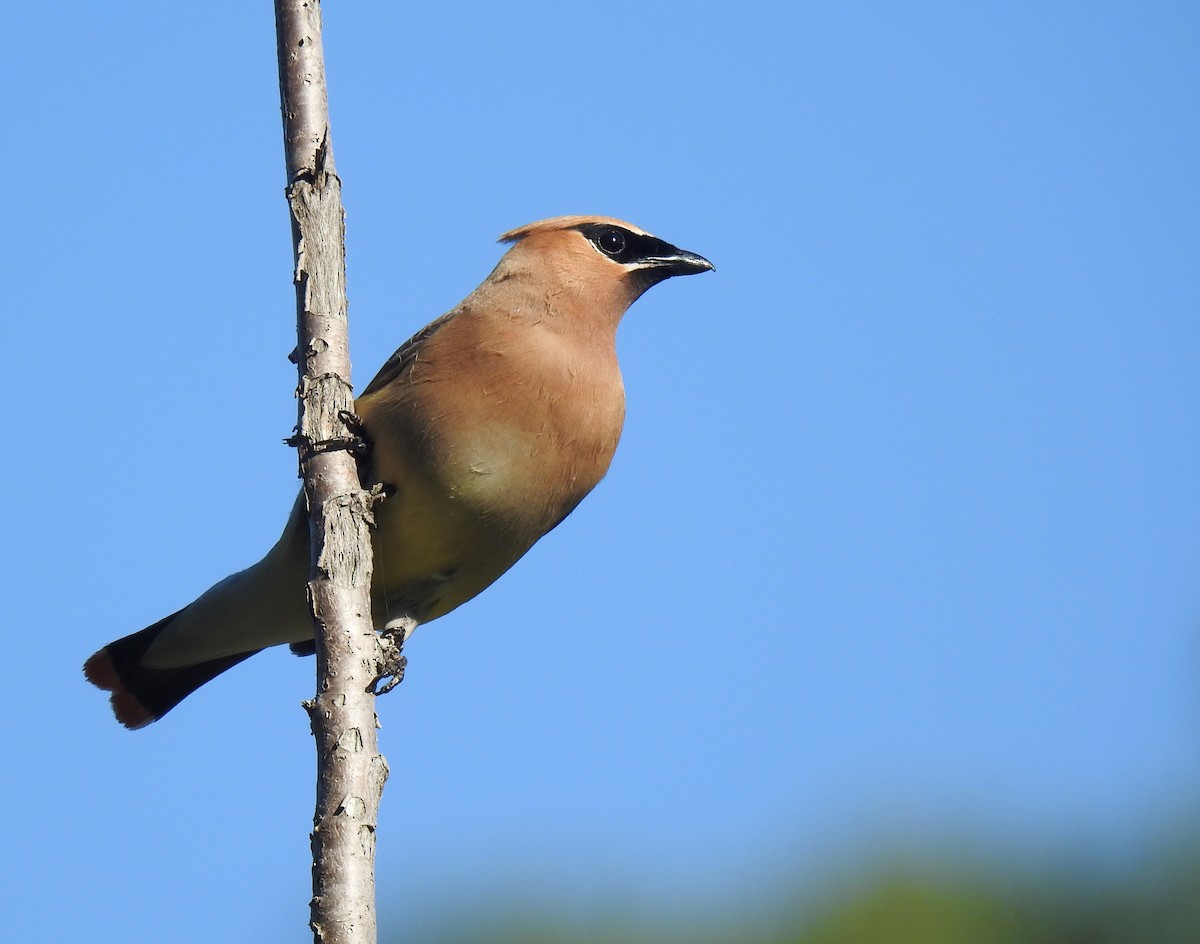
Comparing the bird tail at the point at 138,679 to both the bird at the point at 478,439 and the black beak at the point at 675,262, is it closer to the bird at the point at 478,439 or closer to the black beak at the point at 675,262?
the bird at the point at 478,439

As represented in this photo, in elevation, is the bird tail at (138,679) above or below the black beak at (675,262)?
below

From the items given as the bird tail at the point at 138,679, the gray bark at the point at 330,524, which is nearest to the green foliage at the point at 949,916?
the bird tail at the point at 138,679

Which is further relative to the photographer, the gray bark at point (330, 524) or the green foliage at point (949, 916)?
the green foliage at point (949, 916)

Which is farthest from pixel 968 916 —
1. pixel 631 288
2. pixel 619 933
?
pixel 631 288

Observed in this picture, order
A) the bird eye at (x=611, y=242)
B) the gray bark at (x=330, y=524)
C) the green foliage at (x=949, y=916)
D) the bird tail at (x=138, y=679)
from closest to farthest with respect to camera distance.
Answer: the gray bark at (x=330, y=524), the bird eye at (x=611, y=242), the bird tail at (x=138, y=679), the green foliage at (x=949, y=916)

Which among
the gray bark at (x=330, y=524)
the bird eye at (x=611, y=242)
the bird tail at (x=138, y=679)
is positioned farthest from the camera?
the bird tail at (x=138, y=679)

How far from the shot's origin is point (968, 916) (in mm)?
12906

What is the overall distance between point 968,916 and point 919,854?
0.67 metres

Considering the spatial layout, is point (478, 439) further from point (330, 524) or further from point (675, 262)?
point (675, 262)

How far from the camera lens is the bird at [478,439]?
4867 mm

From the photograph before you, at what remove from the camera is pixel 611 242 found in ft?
18.9

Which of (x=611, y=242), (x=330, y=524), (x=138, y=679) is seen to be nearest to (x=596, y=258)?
(x=611, y=242)

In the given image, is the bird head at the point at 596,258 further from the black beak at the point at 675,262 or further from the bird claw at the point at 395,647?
the bird claw at the point at 395,647

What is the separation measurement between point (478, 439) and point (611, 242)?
1.26 meters
